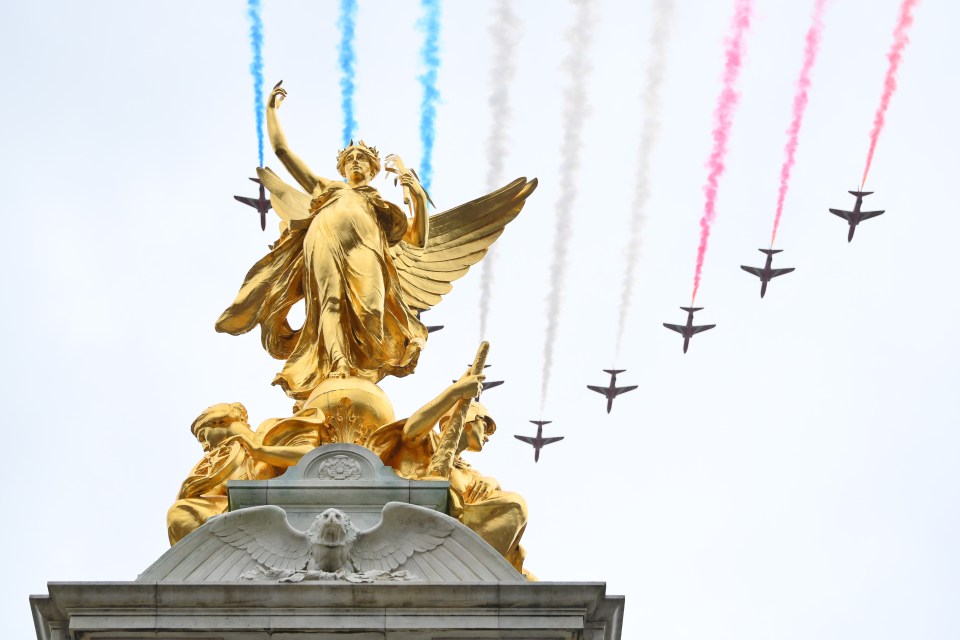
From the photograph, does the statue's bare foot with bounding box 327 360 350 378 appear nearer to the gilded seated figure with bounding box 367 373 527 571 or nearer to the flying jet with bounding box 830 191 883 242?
the gilded seated figure with bounding box 367 373 527 571

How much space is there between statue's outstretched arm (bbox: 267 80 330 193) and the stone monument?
33 millimetres

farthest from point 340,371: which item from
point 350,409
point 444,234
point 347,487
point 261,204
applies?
point 261,204

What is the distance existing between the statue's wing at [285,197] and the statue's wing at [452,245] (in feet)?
5.76

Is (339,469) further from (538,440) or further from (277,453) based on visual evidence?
(538,440)

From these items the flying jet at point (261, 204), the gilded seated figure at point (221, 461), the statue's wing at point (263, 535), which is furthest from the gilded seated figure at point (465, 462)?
Answer: the flying jet at point (261, 204)

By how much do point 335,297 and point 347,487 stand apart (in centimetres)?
426

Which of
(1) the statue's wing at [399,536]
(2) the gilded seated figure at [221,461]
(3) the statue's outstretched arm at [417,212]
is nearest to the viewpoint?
(1) the statue's wing at [399,536]

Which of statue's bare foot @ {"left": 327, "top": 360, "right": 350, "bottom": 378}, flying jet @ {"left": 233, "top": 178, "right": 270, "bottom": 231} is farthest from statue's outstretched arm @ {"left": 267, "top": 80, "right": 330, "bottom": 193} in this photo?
flying jet @ {"left": 233, "top": 178, "right": 270, "bottom": 231}

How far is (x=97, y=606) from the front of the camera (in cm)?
2227

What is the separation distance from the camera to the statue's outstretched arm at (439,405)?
25766 millimetres

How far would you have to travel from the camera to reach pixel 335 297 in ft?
93.4

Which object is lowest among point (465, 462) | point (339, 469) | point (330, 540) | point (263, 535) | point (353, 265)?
point (330, 540)

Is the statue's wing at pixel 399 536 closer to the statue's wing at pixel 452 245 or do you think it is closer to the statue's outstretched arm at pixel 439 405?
the statue's outstretched arm at pixel 439 405

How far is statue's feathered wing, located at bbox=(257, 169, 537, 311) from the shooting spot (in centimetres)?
3041
